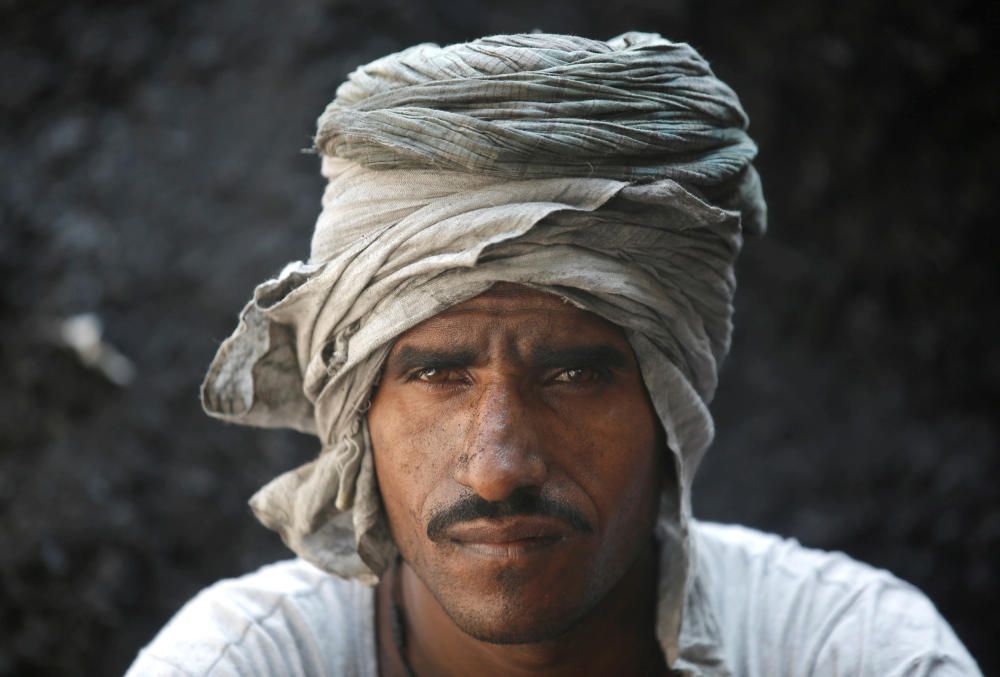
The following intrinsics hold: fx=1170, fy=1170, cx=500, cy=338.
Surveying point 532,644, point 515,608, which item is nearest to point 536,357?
point 515,608

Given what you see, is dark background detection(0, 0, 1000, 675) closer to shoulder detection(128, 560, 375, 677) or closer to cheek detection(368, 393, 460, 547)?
shoulder detection(128, 560, 375, 677)

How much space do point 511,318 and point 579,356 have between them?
136 millimetres

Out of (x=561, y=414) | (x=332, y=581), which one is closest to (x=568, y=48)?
(x=561, y=414)

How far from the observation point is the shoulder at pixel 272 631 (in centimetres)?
218

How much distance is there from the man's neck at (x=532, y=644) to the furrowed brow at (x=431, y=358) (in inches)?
19.9

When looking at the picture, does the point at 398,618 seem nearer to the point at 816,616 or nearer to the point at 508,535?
the point at 508,535

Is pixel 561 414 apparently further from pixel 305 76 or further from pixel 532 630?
pixel 305 76

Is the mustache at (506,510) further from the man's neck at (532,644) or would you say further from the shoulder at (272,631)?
the shoulder at (272,631)

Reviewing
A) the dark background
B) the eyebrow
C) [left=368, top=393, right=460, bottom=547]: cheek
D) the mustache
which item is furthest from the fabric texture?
the dark background

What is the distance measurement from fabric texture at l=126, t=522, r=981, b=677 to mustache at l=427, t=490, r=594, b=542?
18.6 inches

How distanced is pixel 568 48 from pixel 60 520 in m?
2.91

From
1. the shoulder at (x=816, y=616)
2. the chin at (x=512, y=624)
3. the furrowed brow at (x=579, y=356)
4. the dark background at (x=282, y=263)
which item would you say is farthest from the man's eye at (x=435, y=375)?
the dark background at (x=282, y=263)

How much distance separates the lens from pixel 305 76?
429 centimetres

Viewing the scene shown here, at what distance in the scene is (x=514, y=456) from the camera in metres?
1.91
